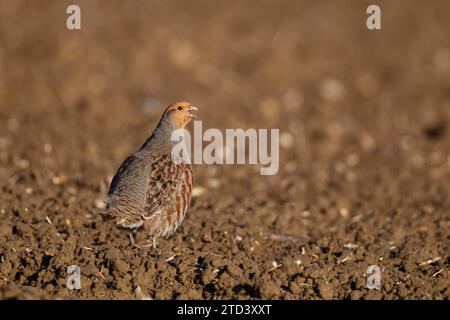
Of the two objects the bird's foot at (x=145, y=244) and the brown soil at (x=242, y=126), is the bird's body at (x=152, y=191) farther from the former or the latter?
the brown soil at (x=242, y=126)

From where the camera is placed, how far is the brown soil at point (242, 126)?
5258 mm

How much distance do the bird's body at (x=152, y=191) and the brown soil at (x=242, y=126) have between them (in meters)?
0.23

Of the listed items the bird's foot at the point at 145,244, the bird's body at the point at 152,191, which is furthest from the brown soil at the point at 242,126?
the bird's body at the point at 152,191

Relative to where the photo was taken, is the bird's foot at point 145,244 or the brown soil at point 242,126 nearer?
the brown soil at point 242,126

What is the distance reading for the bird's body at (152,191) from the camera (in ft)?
18.6

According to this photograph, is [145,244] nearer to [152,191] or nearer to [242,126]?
[152,191]

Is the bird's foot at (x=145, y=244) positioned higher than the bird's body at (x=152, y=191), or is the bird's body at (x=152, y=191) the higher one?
the bird's body at (x=152, y=191)

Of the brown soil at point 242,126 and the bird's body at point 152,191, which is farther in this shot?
the bird's body at point 152,191

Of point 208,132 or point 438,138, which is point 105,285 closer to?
point 208,132

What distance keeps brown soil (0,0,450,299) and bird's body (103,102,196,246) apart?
230mm

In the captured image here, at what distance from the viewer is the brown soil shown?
17.3 feet

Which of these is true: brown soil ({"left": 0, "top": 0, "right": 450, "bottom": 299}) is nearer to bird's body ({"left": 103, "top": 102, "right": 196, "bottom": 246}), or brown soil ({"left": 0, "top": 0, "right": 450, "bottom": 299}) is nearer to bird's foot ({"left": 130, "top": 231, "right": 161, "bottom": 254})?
bird's foot ({"left": 130, "top": 231, "right": 161, "bottom": 254})

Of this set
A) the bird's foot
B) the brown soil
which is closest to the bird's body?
the bird's foot
